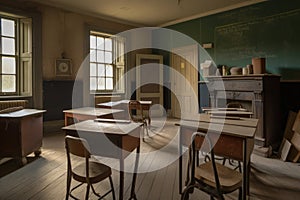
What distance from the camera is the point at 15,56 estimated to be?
5.14 m

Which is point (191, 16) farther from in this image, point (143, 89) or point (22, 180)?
point (22, 180)

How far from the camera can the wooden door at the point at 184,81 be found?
21.6ft

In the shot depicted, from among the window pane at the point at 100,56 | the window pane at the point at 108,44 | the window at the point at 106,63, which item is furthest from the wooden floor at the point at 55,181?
the window pane at the point at 108,44

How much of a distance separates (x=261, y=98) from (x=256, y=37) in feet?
5.73

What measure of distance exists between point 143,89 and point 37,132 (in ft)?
13.5

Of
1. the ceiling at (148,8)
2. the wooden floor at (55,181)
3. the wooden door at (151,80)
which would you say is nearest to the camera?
the wooden floor at (55,181)

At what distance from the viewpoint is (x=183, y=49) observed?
22.5 ft

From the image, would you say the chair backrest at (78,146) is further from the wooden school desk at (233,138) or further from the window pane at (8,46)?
the window pane at (8,46)

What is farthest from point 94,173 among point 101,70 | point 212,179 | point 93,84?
point 101,70

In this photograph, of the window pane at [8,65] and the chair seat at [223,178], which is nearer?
the chair seat at [223,178]

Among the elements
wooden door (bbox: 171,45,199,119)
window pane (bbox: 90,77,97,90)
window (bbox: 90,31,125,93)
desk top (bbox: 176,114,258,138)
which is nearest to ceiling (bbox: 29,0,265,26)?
window (bbox: 90,31,125,93)

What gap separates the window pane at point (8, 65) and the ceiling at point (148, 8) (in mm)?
1504

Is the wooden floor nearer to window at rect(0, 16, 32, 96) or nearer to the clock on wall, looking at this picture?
window at rect(0, 16, 32, 96)

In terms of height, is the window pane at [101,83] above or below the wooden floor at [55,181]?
above
